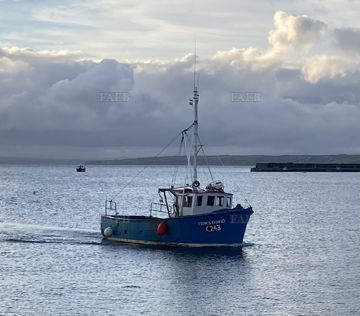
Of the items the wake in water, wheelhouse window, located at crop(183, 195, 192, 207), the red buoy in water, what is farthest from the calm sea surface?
wheelhouse window, located at crop(183, 195, 192, 207)

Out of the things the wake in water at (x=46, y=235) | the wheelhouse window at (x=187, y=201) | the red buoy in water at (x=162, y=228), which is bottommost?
the wake in water at (x=46, y=235)

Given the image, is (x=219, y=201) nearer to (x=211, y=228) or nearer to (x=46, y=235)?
(x=211, y=228)

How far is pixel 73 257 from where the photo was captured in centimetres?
5853

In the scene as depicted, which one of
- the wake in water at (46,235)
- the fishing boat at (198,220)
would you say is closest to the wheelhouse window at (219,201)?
the fishing boat at (198,220)

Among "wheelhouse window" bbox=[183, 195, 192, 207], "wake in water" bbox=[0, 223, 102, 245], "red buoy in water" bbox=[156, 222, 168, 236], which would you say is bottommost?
"wake in water" bbox=[0, 223, 102, 245]

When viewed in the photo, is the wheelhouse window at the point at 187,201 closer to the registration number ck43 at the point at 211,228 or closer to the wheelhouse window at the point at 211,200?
the wheelhouse window at the point at 211,200

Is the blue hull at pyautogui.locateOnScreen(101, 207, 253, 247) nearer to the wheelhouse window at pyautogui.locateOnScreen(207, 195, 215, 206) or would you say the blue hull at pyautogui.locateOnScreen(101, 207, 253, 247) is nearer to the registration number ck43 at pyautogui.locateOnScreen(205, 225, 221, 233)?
the registration number ck43 at pyautogui.locateOnScreen(205, 225, 221, 233)

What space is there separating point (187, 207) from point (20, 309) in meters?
20.5

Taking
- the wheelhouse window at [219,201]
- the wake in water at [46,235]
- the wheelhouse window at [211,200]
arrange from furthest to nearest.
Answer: the wake in water at [46,235], the wheelhouse window at [219,201], the wheelhouse window at [211,200]

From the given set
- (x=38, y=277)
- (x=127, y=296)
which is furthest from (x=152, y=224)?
(x=127, y=296)

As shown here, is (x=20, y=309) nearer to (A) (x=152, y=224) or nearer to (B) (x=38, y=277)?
(B) (x=38, y=277)

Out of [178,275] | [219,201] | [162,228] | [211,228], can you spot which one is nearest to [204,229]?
[211,228]

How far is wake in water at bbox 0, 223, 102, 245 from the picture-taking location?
69.6m

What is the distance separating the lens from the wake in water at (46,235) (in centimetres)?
6956
